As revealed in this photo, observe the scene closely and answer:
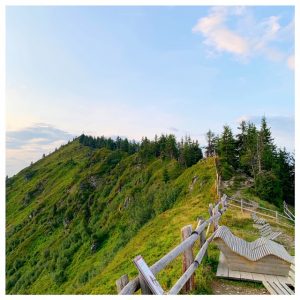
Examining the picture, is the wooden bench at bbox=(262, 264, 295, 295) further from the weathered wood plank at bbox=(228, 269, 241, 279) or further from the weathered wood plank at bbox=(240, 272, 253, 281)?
the weathered wood plank at bbox=(228, 269, 241, 279)

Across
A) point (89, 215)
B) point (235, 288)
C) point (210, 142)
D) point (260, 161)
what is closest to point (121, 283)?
point (235, 288)

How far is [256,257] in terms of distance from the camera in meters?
9.55

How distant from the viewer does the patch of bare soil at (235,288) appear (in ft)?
27.8

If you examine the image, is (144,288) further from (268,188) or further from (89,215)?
(89,215)

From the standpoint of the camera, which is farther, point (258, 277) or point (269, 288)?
point (258, 277)

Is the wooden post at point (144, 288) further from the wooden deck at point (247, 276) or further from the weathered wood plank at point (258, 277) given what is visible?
the weathered wood plank at point (258, 277)

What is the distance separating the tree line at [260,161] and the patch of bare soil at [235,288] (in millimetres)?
29736

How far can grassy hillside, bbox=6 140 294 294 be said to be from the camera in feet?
176

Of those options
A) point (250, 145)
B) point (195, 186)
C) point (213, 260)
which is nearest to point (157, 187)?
point (195, 186)

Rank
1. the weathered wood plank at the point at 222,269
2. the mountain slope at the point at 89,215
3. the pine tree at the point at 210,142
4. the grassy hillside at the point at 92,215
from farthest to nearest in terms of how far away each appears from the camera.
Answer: the pine tree at the point at 210,142 → the mountain slope at the point at 89,215 → the grassy hillside at the point at 92,215 → the weathered wood plank at the point at 222,269

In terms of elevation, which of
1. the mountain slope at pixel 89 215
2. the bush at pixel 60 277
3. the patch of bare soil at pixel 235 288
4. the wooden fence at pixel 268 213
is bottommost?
the bush at pixel 60 277

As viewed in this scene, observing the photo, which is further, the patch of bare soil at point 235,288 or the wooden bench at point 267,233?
the wooden bench at point 267,233

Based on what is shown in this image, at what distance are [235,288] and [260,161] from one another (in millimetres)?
37389

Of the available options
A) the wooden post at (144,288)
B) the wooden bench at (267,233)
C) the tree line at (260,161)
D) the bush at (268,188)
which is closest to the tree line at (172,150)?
the tree line at (260,161)
